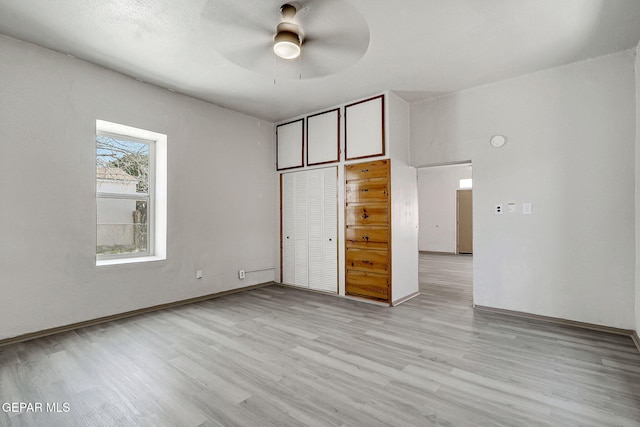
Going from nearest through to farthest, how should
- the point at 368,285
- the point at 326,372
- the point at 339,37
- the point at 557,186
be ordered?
the point at 326,372 → the point at 339,37 → the point at 557,186 → the point at 368,285

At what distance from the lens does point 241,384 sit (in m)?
2.21

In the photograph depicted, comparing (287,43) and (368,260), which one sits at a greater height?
(287,43)

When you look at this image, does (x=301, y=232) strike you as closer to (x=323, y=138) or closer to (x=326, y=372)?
(x=323, y=138)

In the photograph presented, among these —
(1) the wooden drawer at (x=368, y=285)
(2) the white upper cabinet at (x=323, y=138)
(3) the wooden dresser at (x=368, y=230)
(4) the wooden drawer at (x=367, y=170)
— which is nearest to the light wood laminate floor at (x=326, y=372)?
(1) the wooden drawer at (x=368, y=285)

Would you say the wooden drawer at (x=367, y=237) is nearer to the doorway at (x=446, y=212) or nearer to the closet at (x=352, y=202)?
the closet at (x=352, y=202)

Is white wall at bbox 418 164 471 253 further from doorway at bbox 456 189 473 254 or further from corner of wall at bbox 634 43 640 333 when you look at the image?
corner of wall at bbox 634 43 640 333

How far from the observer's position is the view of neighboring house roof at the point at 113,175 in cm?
374

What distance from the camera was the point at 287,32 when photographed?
2707 mm

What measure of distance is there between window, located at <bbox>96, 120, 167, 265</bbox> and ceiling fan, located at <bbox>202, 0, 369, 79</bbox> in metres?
1.78

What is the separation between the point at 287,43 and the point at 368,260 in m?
2.90

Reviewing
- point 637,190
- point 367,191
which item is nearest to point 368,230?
point 367,191

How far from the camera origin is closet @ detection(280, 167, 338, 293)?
15.8 feet

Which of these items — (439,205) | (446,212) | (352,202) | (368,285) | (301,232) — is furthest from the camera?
(439,205)

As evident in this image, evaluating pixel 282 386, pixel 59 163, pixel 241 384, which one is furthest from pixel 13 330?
pixel 282 386
